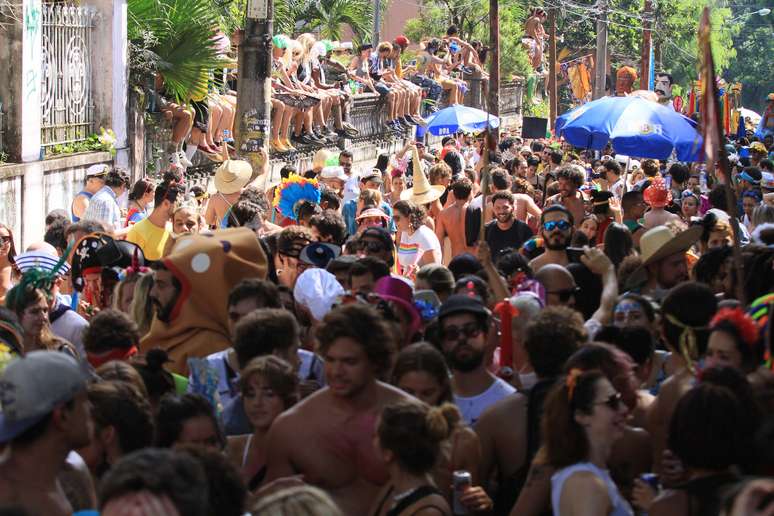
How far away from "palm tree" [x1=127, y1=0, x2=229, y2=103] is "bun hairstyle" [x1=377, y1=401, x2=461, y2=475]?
13.4 m

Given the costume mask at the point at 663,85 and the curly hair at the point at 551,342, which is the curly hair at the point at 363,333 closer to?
the curly hair at the point at 551,342

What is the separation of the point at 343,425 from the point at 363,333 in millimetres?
374

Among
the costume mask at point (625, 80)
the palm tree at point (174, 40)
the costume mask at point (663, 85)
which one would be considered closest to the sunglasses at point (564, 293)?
the palm tree at point (174, 40)

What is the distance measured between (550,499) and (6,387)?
1912 millimetres

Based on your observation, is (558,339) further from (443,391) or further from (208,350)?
(208,350)

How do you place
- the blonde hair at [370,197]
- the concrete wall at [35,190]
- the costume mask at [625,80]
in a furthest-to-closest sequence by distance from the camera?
the costume mask at [625,80] < the concrete wall at [35,190] < the blonde hair at [370,197]

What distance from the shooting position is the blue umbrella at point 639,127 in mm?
14859

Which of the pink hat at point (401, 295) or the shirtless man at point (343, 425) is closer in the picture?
the shirtless man at point (343, 425)

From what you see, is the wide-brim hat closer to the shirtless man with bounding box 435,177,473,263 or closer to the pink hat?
the shirtless man with bounding box 435,177,473,263

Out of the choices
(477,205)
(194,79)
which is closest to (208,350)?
(477,205)

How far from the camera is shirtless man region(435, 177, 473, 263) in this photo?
11.8 metres

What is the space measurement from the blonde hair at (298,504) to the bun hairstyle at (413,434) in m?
1.05

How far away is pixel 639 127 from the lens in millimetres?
14961

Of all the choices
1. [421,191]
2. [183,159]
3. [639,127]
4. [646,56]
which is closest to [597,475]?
[421,191]
